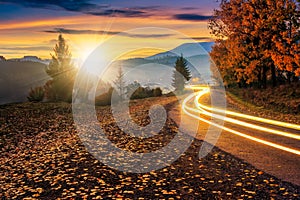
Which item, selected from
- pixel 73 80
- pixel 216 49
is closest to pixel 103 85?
pixel 73 80

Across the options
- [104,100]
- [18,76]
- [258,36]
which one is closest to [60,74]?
[104,100]

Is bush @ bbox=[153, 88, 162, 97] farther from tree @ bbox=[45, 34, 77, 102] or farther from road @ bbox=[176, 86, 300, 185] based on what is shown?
road @ bbox=[176, 86, 300, 185]

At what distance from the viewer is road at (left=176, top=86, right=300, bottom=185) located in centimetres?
852

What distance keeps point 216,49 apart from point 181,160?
33736 mm

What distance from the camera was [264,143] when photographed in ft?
37.8

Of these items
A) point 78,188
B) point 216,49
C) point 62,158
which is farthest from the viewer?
point 216,49

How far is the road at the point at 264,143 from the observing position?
27.9 feet

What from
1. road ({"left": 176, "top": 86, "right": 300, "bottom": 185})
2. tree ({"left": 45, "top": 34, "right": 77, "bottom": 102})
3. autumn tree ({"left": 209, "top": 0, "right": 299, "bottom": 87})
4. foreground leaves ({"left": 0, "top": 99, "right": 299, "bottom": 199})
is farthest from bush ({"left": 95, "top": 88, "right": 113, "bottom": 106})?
foreground leaves ({"left": 0, "top": 99, "right": 299, "bottom": 199})

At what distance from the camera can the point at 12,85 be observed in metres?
146

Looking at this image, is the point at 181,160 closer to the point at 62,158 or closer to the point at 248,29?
the point at 62,158

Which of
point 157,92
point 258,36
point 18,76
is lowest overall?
point 157,92

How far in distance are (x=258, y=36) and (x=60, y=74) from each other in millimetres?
36241

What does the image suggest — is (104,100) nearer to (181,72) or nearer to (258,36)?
(258,36)

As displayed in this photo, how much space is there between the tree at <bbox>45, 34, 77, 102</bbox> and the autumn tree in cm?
2717
